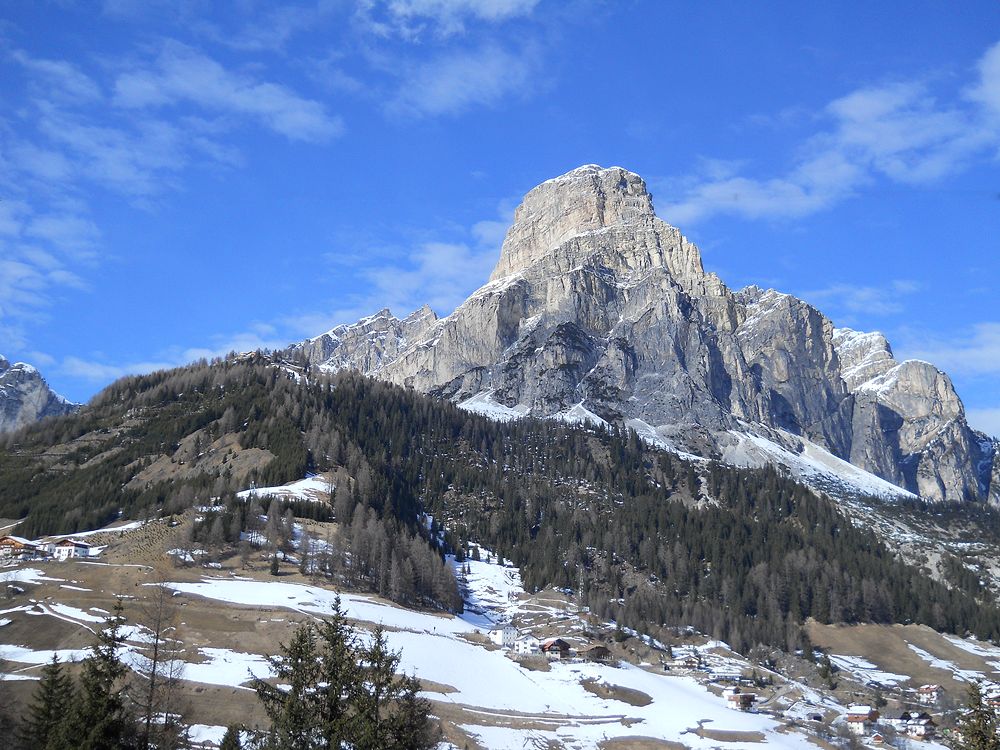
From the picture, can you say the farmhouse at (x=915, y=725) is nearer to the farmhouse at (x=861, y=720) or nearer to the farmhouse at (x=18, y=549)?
the farmhouse at (x=861, y=720)

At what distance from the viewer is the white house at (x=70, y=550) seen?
130 m

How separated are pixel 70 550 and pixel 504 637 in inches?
2454

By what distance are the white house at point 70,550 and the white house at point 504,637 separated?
5840cm

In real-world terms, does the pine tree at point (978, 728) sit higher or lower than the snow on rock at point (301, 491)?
lower

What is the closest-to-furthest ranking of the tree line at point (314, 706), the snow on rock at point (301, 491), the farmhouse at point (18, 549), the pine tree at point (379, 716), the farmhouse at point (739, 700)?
1. the pine tree at point (379, 716)
2. the tree line at point (314, 706)
3. the farmhouse at point (739, 700)
4. the farmhouse at point (18, 549)
5. the snow on rock at point (301, 491)

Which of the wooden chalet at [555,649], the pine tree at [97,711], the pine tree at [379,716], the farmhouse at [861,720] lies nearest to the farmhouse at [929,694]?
the farmhouse at [861,720]

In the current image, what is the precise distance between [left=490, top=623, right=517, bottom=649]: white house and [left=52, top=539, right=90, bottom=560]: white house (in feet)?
192

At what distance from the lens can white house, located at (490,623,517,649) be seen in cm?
13075

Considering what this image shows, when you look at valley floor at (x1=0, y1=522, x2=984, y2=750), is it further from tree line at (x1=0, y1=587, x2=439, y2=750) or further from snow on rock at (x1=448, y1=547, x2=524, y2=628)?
tree line at (x1=0, y1=587, x2=439, y2=750)

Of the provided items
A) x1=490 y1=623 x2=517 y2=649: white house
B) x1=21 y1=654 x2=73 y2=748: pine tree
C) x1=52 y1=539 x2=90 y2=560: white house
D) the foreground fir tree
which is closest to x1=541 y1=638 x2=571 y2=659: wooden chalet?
x1=490 y1=623 x2=517 y2=649: white house

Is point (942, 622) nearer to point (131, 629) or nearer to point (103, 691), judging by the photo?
point (131, 629)

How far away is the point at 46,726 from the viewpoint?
1768 inches

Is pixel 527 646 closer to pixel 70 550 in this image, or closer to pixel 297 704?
pixel 70 550

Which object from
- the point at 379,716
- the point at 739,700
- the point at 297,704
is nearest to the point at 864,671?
the point at 739,700
